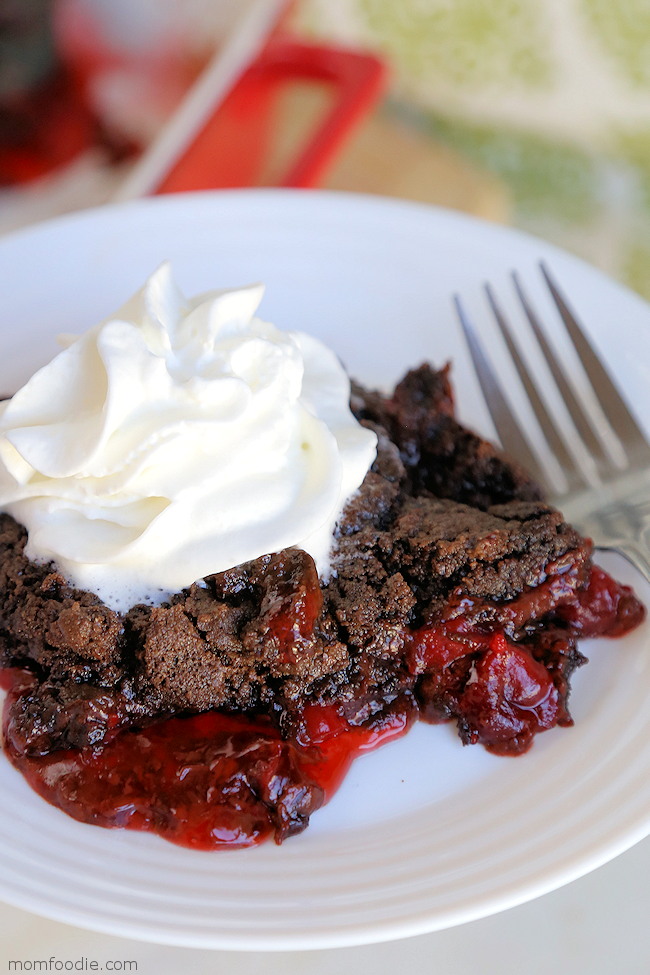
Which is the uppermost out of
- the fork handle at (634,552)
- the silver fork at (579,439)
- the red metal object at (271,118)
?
the red metal object at (271,118)

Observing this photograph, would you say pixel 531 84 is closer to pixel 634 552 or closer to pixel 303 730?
pixel 634 552

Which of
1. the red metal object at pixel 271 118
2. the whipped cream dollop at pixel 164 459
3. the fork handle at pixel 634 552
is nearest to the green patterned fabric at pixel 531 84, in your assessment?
the red metal object at pixel 271 118

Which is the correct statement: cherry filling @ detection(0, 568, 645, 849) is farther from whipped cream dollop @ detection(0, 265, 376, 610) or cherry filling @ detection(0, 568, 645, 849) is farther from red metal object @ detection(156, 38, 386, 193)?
red metal object @ detection(156, 38, 386, 193)

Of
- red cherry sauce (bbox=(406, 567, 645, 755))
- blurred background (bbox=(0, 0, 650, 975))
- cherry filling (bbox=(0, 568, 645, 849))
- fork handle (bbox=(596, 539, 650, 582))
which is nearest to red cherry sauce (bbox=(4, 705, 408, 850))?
cherry filling (bbox=(0, 568, 645, 849))

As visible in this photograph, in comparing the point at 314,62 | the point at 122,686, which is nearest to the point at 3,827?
the point at 122,686

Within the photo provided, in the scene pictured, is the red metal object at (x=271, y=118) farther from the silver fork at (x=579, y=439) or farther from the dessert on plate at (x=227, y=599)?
the dessert on plate at (x=227, y=599)

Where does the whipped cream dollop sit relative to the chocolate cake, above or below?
above

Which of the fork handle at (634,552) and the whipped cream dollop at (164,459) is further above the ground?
the whipped cream dollop at (164,459)
